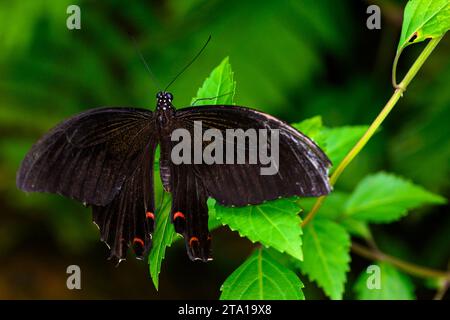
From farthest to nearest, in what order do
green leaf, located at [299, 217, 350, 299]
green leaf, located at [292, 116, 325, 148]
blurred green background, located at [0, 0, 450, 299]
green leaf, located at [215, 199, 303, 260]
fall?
blurred green background, located at [0, 0, 450, 299]
green leaf, located at [299, 217, 350, 299]
green leaf, located at [292, 116, 325, 148]
green leaf, located at [215, 199, 303, 260]

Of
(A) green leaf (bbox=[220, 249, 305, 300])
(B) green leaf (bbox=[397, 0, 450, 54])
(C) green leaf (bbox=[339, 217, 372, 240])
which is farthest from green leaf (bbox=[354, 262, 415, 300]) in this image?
(B) green leaf (bbox=[397, 0, 450, 54])

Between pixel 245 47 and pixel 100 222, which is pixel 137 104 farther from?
pixel 100 222

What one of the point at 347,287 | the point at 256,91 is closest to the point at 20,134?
the point at 256,91

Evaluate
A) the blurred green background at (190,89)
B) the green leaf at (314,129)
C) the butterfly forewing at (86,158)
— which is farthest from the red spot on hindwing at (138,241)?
the blurred green background at (190,89)

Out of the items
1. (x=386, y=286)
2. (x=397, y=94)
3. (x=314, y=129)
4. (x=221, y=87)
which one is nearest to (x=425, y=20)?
(x=397, y=94)

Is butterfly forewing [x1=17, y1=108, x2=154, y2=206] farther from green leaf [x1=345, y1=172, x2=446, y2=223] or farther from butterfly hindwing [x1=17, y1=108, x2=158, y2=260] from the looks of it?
green leaf [x1=345, y1=172, x2=446, y2=223]
